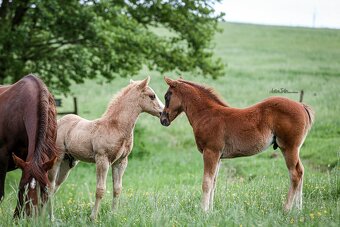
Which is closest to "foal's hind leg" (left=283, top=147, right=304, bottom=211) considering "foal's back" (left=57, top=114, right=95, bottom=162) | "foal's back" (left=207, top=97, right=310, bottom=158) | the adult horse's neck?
"foal's back" (left=207, top=97, right=310, bottom=158)

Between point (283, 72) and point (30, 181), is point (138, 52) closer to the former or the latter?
point (30, 181)

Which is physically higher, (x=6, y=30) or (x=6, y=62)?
(x=6, y=30)

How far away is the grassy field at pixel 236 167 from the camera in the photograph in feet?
20.4

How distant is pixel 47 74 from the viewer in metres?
15.6

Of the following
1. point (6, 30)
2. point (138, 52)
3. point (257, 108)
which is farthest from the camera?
point (138, 52)

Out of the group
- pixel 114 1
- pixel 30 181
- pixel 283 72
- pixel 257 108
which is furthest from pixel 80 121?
pixel 283 72

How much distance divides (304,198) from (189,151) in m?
10.6

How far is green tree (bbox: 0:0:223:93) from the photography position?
14.3 metres

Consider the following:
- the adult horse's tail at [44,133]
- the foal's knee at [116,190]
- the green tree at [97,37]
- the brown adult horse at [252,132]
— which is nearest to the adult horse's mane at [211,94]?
the brown adult horse at [252,132]

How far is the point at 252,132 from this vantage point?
6934mm

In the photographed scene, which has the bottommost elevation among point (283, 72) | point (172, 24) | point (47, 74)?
point (283, 72)

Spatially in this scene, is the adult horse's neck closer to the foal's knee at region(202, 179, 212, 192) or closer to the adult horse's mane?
the adult horse's mane

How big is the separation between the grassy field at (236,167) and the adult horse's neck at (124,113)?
109 cm

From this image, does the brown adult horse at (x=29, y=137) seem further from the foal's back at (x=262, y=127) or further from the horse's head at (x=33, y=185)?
the foal's back at (x=262, y=127)
